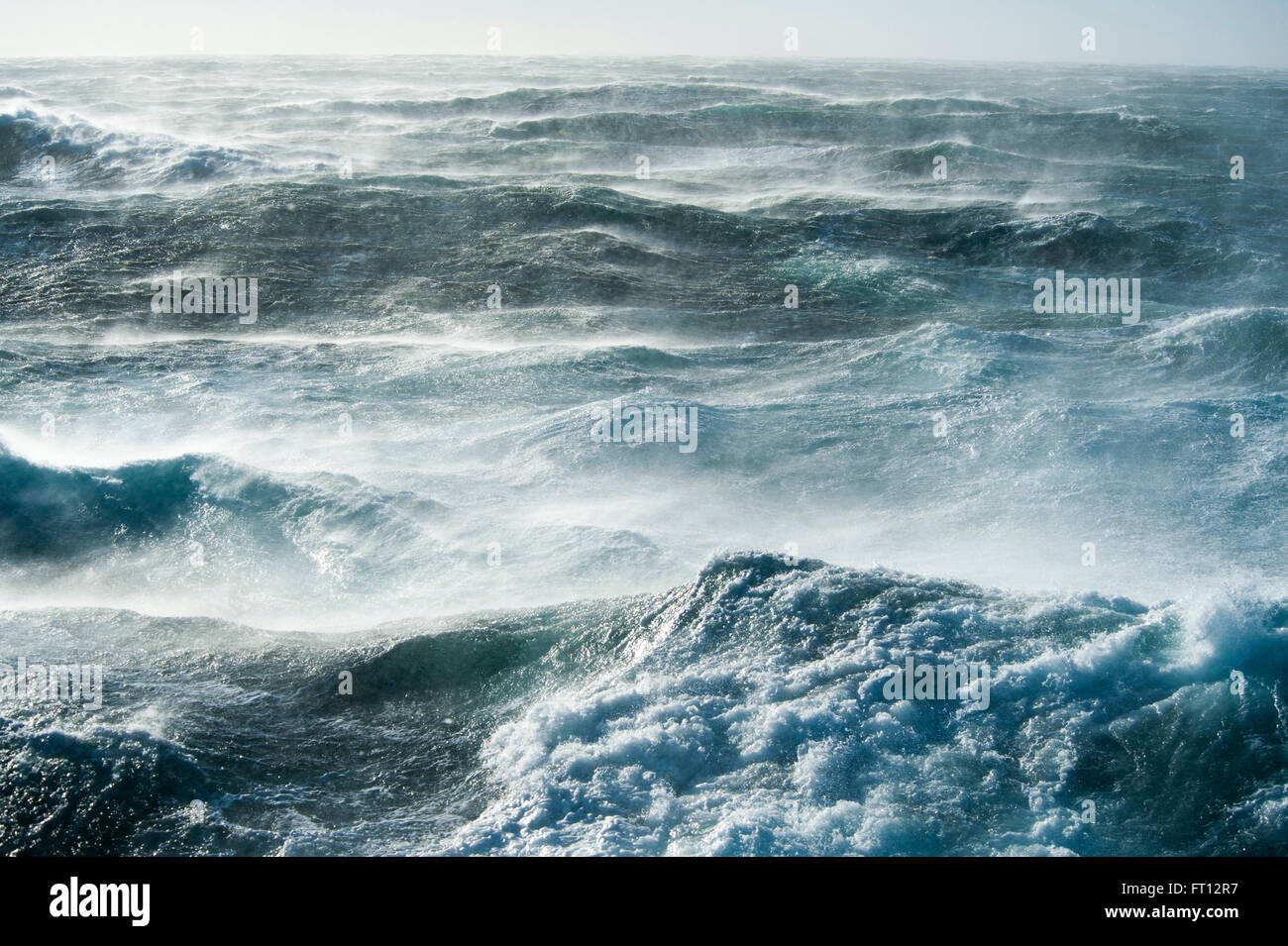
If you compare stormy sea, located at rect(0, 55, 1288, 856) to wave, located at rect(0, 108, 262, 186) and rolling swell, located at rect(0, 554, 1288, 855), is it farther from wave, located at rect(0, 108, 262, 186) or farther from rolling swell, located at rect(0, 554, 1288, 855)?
wave, located at rect(0, 108, 262, 186)

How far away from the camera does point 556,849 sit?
429 cm

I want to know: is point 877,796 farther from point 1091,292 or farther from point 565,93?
point 565,93

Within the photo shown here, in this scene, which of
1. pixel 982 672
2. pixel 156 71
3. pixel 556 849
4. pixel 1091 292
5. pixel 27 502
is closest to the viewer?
pixel 556 849

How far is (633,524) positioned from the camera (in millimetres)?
7863

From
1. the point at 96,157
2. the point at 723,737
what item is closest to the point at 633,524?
the point at 723,737

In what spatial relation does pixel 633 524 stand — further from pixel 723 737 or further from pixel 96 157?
pixel 96 157

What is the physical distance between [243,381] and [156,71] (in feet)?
162

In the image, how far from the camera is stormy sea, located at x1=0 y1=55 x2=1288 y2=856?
4.66m

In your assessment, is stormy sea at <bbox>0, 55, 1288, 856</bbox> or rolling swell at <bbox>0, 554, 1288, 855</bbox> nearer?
rolling swell at <bbox>0, 554, 1288, 855</bbox>

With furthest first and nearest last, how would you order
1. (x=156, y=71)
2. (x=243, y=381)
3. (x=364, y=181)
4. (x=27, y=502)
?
(x=156, y=71) < (x=364, y=181) < (x=243, y=381) < (x=27, y=502)

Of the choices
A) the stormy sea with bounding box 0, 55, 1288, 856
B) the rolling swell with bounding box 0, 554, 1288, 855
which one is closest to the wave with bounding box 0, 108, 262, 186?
the stormy sea with bounding box 0, 55, 1288, 856

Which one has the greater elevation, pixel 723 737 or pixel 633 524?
pixel 633 524

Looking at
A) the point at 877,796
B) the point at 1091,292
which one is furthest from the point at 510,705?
the point at 1091,292
